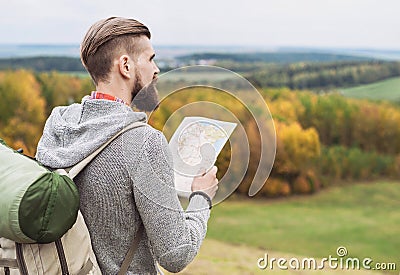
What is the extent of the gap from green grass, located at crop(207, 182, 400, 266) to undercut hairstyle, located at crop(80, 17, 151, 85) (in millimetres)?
3436

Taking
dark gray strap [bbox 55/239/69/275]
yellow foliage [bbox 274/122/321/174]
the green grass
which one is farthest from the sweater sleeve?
the green grass

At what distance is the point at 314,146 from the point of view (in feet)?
13.6

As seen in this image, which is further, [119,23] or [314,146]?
[314,146]

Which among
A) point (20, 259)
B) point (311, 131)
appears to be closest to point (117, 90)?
point (20, 259)

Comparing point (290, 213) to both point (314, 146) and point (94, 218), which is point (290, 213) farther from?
point (94, 218)

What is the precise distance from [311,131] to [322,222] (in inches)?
29.5

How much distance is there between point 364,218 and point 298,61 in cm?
132

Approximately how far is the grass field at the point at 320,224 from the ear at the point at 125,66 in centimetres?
330

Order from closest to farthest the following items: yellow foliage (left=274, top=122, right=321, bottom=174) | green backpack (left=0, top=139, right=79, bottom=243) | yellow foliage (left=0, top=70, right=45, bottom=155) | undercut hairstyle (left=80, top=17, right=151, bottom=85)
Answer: green backpack (left=0, top=139, right=79, bottom=243), undercut hairstyle (left=80, top=17, right=151, bottom=85), yellow foliage (left=274, top=122, right=321, bottom=174), yellow foliage (left=0, top=70, right=45, bottom=155)

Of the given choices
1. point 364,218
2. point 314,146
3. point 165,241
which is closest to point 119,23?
point 165,241

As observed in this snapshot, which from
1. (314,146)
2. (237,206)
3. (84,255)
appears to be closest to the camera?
(84,255)

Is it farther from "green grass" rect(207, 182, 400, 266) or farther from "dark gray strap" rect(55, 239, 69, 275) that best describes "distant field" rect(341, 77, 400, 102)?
"dark gray strap" rect(55, 239, 69, 275)

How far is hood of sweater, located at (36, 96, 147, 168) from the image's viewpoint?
0.70 metres

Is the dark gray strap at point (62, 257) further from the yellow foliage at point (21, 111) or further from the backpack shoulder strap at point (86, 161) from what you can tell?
the yellow foliage at point (21, 111)
